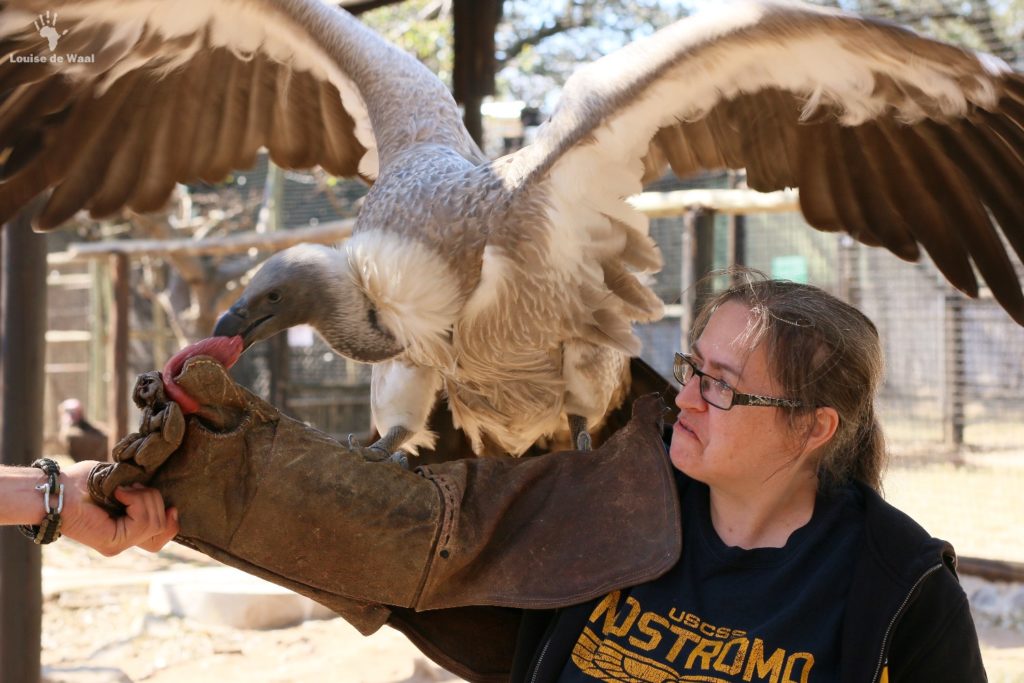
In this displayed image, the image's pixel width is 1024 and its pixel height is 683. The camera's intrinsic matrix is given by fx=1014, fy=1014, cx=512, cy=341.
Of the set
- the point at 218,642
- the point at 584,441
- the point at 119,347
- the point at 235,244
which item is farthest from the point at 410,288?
the point at 119,347

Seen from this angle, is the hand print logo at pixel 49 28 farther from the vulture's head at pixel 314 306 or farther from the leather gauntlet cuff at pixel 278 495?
the leather gauntlet cuff at pixel 278 495

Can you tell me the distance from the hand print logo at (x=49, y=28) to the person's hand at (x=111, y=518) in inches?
70.3

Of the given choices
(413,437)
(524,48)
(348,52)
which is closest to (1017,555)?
(413,437)

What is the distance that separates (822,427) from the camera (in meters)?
1.58

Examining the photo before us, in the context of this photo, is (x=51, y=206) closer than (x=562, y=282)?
No

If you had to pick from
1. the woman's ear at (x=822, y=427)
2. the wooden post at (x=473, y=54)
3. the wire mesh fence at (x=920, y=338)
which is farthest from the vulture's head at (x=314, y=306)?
the wire mesh fence at (x=920, y=338)

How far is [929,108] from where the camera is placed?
8.54ft

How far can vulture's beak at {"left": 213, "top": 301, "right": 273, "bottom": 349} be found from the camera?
8.41 feet

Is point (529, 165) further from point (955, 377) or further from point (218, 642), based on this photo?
point (955, 377)

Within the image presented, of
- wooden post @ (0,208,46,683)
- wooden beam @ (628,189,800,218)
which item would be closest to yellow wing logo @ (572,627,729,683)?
wooden post @ (0,208,46,683)

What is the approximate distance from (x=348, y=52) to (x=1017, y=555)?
14.3 feet

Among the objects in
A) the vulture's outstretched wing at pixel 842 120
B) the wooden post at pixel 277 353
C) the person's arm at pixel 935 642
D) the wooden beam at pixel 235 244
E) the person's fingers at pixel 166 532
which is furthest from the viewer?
the wooden post at pixel 277 353

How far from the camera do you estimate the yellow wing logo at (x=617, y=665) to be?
1441 millimetres

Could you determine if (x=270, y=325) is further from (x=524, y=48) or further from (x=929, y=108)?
(x=524, y=48)
